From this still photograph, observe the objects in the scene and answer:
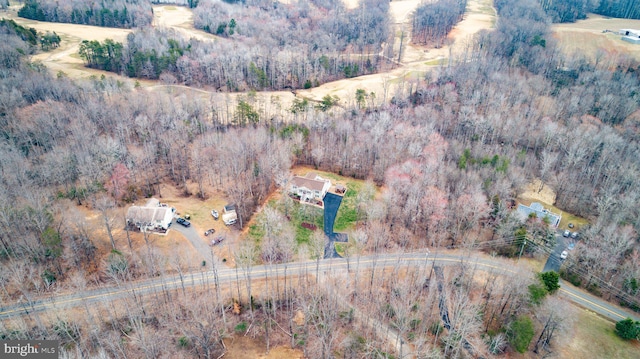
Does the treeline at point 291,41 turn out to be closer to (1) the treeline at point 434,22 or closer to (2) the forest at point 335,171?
(2) the forest at point 335,171

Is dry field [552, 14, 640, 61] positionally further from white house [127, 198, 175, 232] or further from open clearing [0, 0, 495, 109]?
white house [127, 198, 175, 232]

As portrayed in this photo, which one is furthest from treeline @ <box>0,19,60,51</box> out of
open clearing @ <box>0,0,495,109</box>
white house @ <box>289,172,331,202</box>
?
white house @ <box>289,172,331,202</box>

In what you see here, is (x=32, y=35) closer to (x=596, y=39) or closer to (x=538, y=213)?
(x=538, y=213)

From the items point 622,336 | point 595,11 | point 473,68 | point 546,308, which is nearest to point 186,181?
point 546,308

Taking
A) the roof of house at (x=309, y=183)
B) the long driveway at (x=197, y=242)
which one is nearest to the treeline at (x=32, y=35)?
the long driveway at (x=197, y=242)

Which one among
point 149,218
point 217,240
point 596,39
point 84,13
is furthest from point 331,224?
point 84,13

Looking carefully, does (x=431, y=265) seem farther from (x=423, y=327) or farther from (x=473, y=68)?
(x=473, y=68)
